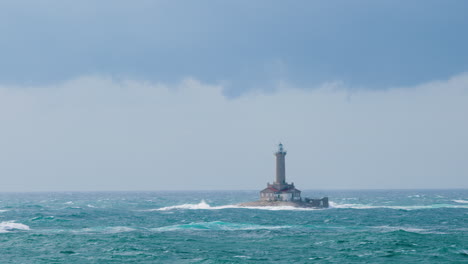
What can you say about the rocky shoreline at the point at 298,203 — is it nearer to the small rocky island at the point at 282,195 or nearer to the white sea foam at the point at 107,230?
the small rocky island at the point at 282,195

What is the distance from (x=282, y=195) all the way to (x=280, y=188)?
9.10 ft

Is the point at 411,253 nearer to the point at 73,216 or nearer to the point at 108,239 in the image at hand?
the point at 108,239

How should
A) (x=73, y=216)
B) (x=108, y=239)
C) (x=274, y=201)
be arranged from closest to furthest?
(x=108, y=239) < (x=73, y=216) < (x=274, y=201)

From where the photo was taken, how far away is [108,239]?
51.7m

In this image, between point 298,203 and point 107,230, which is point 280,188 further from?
point 107,230

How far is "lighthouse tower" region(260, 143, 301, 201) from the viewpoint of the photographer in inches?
4486

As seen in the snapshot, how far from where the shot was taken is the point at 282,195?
Answer: 113688mm

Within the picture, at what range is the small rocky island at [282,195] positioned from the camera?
11206cm

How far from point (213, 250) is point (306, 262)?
A: 8464 millimetres

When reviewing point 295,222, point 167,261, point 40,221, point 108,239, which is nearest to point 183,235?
point 108,239

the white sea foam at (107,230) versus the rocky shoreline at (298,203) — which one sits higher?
the rocky shoreline at (298,203)

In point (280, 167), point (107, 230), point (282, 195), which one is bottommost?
point (107, 230)

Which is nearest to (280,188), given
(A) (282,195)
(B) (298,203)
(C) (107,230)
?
(A) (282,195)

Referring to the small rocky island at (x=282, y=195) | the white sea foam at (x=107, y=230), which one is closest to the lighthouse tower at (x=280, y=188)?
the small rocky island at (x=282, y=195)
